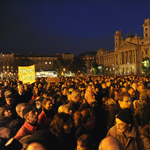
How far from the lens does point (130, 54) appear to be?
8294 centimetres

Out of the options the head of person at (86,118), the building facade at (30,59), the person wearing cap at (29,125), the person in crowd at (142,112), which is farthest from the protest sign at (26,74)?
the building facade at (30,59)

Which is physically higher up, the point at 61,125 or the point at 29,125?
the point at 61,125

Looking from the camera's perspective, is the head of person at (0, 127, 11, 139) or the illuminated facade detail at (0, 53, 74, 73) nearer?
the head of person at (0, 127, 11, 139)

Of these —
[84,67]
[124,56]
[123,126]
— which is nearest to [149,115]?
[123,126]

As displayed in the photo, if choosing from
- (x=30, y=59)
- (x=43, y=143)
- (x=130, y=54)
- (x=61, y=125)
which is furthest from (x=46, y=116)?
(x=30, y=59)

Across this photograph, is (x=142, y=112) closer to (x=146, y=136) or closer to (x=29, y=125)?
(x=146, y=136)

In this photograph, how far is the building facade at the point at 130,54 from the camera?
73.7 metres

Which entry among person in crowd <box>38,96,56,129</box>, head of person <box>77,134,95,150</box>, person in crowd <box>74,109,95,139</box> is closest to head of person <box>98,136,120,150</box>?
head of person <box>77,134,95,150</box>

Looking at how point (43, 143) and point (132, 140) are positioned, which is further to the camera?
point (132, 140)

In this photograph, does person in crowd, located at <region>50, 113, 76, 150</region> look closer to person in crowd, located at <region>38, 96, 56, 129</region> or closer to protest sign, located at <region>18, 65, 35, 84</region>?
person in crowd, located at <region>38, 96, 56, 129</region>

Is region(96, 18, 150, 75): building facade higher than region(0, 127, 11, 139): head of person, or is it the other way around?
region(96, 18, 150, 75): building facade

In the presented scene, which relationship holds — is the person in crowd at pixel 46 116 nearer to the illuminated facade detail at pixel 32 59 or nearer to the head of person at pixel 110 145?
the head of person at pixel 110 145

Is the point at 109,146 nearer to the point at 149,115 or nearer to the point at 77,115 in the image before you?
the point at 77,115

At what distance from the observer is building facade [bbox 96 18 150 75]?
73688 mm
